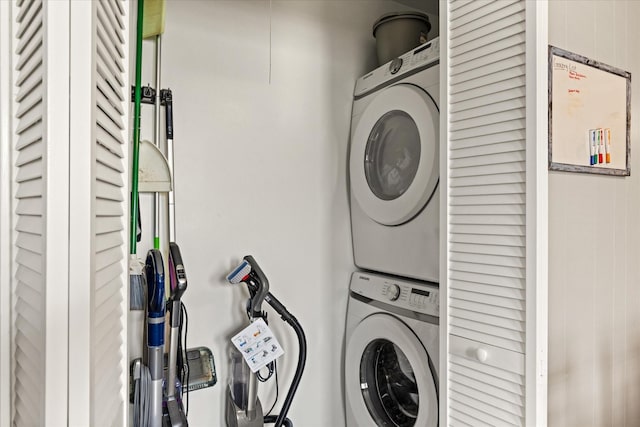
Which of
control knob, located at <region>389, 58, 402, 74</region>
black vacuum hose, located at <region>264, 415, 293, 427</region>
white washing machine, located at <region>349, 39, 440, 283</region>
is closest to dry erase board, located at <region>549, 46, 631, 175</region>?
white washing machine, located at <region>349, 39, 440, 283</region>

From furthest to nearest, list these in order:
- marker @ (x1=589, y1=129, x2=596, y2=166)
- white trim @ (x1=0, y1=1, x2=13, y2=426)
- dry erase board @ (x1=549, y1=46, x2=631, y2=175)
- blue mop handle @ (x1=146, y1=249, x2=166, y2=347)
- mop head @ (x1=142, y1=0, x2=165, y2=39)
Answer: mop head @ (x1=142, y1=0, x2=165, y2=39) → blue mop handle @ (x1=146, y1=249, x2=166, y2=347) → marker @ (x1=589, y1=129, x2=596, y2=166) → dry erase board @ (x1=549, y1=46, x2=631, y2=175) → white trim @ (x1=0, y1=1, x2=13, y2=426)

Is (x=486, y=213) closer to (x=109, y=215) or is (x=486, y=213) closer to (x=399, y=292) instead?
(x=399, y=292)

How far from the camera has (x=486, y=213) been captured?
1.11 m

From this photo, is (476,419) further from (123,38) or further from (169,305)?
(123,38)

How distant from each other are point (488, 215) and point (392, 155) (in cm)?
73

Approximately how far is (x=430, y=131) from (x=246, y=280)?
2.98ft

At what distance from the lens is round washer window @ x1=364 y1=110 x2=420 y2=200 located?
1.68 m

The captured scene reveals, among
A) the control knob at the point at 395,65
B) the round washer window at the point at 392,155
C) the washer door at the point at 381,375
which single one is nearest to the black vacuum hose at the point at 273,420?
the washer door at the point at 381,375

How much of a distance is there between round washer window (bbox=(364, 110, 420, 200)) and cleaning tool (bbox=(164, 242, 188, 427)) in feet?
2.82

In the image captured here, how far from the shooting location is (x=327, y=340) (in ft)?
6.74

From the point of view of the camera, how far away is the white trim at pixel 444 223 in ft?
3.99

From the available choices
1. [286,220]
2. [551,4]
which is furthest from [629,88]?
[286,220]

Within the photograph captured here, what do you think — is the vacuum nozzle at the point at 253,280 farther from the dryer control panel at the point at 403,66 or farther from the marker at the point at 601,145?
the marker at the point at 601,145

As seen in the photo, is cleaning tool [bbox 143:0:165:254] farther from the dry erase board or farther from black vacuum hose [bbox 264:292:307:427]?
the dry erase board
